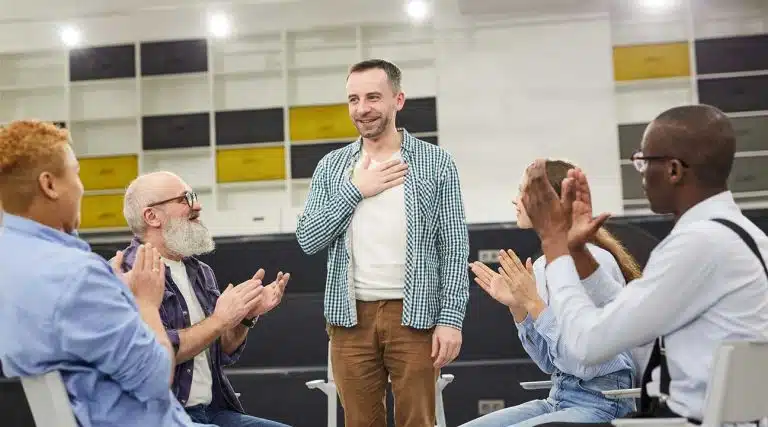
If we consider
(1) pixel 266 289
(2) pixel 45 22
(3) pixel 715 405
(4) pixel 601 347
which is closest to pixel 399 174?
(1) pixel 266 289

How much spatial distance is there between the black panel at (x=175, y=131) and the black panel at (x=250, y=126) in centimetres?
17

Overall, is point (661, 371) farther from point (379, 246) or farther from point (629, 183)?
point (629, 183)

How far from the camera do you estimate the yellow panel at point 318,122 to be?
8.01 meters

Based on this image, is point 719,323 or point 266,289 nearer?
point 719,323

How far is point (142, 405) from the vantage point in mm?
1639

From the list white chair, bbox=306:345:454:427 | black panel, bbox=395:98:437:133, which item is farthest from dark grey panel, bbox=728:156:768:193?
white chair, bbox=306:345:454:427

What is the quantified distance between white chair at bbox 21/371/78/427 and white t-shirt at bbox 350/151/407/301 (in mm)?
1191

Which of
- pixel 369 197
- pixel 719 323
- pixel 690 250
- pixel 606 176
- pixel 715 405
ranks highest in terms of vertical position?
pixel 606 176

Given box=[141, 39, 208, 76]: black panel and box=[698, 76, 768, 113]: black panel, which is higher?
box=[141, 39, 208, 76]: black panel

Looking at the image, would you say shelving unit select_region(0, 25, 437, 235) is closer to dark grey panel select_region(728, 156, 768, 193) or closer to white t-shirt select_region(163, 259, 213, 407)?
dark grey panel select_region(728, 156, 768, 193)

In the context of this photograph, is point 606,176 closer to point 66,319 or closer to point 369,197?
point 369,197

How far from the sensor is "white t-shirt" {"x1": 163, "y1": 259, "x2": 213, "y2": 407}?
2.28 meters

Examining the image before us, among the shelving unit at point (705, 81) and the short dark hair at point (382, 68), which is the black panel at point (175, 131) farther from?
the short dark hair at point (382, 68)

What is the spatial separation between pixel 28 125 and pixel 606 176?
6689mm
